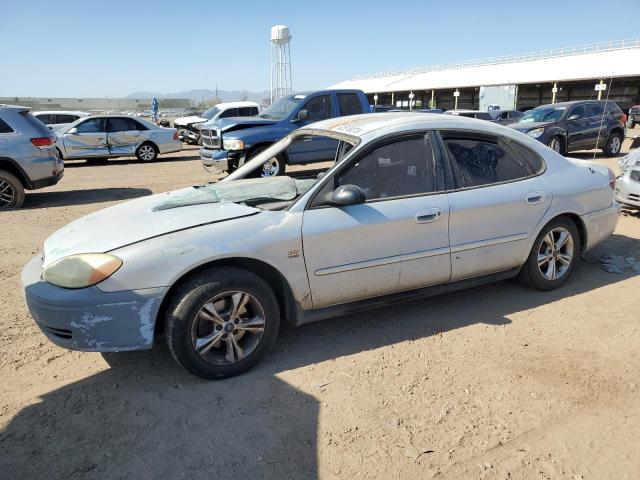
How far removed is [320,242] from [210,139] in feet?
30.4

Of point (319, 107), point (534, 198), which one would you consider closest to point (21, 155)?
point (319, 107)

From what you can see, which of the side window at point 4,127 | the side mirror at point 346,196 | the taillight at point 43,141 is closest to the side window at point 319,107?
the taillight at point 43,141

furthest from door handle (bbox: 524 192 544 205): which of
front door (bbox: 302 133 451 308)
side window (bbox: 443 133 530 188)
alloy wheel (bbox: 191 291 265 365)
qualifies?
alloy wheel (bbox: 191 291 265 365)

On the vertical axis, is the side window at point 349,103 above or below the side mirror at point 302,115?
above

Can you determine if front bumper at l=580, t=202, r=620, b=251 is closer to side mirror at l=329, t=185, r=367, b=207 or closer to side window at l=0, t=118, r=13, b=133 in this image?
side mirror at l=329, t=185, r=367, b=207

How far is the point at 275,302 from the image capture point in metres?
3.45

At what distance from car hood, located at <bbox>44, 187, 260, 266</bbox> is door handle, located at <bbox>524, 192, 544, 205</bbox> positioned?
2.37 meters

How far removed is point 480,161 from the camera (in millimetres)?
4309

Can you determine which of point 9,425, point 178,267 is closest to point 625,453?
point 178,267

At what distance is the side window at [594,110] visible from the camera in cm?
1494

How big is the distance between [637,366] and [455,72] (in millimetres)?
65762

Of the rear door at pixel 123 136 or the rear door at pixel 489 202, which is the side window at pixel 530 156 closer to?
the rear door at pixel 489 202

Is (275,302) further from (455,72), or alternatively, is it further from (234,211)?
(455,72)

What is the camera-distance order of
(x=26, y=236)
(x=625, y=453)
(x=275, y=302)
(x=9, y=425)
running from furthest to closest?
(x=26, y=236) < (x=275, y=302) < (x=9, y=425) < (x=625, y=453)
